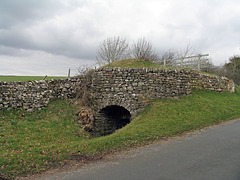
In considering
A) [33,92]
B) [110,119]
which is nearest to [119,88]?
[110,119]

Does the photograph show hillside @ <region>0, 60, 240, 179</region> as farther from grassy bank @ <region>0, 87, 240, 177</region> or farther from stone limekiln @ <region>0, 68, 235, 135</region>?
stone limekiln @ <region>0, 68, 235, 135</region>

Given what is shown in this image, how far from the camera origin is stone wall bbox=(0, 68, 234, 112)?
13.1 m

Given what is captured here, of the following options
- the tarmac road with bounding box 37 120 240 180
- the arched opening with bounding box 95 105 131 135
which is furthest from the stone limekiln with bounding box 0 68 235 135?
the tarmac road with bounding box 37 120 240 180

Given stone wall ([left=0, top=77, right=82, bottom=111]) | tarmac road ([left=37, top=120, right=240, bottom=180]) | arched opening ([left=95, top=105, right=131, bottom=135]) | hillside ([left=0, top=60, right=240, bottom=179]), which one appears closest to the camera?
tarmac road ([left=37, top=120, right=240, bottom=180])

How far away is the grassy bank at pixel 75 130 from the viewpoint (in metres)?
6.73

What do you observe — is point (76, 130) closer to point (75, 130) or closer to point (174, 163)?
point (75, 130)

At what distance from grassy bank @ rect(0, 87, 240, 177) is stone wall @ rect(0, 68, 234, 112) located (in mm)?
732

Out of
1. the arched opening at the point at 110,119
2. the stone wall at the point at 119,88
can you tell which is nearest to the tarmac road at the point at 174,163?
the stone wall at the point at 119,88

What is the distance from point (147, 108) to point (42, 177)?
8844 millimetres

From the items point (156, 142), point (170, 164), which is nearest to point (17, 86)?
point (156, 142)

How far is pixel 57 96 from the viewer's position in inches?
569

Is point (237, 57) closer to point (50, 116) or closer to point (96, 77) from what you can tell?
point (96, 77)

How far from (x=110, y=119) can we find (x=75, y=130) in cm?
372

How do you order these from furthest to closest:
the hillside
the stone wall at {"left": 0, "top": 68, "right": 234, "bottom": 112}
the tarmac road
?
the stone wall at {"left": 0, "top": 68, "right": 234, "bottom": 112} → the hillside → the tarmac road
